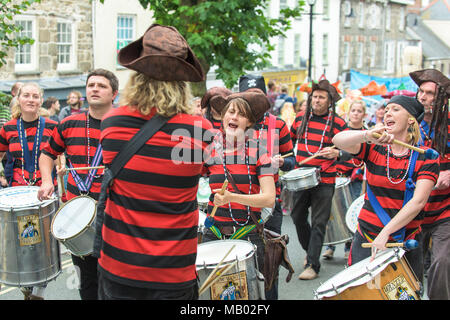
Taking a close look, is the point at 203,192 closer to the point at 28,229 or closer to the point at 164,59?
the point at 28,229

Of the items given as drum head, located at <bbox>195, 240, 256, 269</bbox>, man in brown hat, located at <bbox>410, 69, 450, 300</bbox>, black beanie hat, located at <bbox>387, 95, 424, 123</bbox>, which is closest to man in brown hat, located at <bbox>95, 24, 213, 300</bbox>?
drum head, located at <bbox>195, 240, 256, 269</bbox>

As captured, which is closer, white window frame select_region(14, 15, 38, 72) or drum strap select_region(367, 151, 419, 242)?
drum strap select_region(367, 151, 419, 242)

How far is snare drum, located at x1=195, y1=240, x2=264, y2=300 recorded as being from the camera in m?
3.68

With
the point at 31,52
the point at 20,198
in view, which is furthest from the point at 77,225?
the point at 31,52

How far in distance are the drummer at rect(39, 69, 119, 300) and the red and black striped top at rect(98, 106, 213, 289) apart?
1548 millimetres

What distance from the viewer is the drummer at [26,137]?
5.73 meters

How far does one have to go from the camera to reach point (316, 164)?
6711 millimetres

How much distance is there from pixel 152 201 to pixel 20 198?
2366mm

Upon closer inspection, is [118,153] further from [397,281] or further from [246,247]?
[397,281]

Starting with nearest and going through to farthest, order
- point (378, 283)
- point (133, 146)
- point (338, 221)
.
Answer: point (133, 146) < point (378, 283) < point (338, 221)

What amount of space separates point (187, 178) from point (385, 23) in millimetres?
43637

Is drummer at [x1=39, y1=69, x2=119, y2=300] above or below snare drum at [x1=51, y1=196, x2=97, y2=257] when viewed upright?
above

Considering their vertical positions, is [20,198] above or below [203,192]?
above

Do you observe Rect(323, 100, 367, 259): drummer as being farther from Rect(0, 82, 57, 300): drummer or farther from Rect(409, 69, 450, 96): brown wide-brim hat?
Rect(0, 82, 57, 300): drummer
